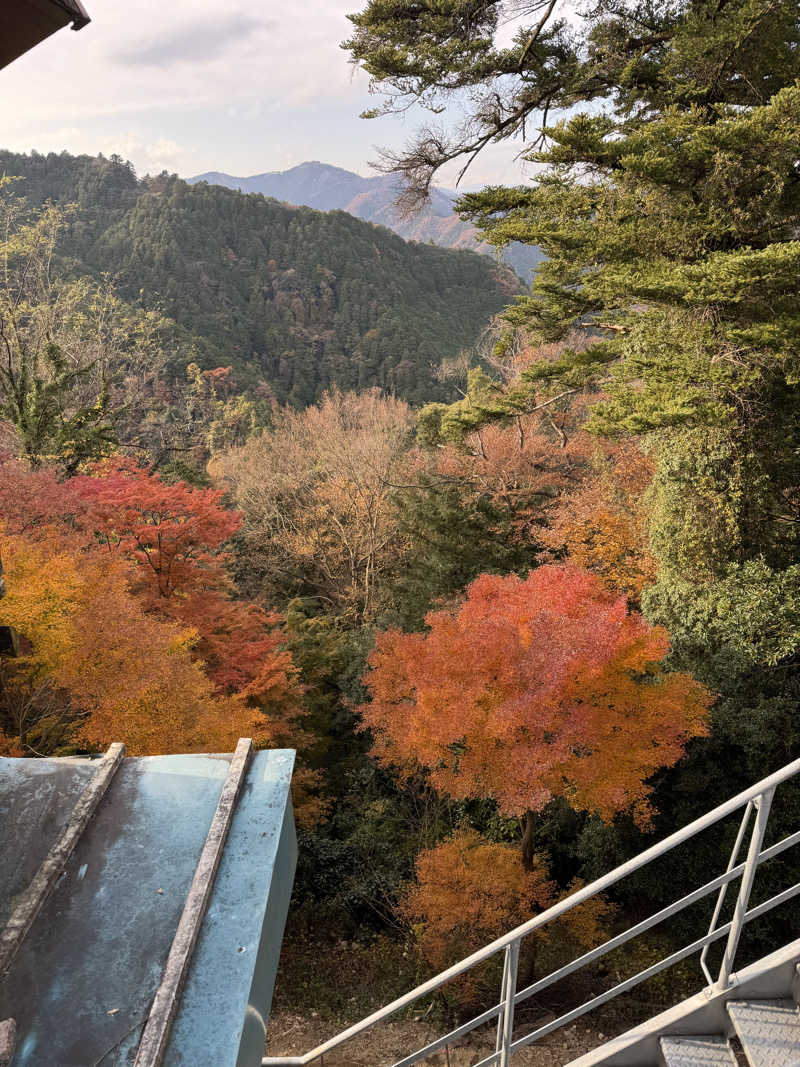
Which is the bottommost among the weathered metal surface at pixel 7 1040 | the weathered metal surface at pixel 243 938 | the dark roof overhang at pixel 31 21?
the weathered metal surface at pixel 243 938

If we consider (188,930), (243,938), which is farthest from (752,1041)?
(188,930)

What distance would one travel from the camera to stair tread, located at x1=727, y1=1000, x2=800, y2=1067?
256 centimetres

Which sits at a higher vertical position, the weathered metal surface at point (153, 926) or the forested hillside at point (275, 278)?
the forested hillside at point (275, 278)

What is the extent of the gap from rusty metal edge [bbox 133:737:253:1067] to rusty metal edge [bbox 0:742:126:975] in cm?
63

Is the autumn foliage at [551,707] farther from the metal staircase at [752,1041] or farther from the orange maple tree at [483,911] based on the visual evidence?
the metal staircase at [752,1041]

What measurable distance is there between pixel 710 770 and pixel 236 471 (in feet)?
69.6

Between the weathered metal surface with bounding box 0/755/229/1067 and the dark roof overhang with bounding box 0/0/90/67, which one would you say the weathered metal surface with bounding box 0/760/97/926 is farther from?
the dark roof overhang with bounding box 0/0/90/67

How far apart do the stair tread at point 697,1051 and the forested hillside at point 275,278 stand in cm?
4111

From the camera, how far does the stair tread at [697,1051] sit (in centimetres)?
270

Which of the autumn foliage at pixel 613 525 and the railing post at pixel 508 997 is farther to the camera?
the autumn foliage at pixel 613 525

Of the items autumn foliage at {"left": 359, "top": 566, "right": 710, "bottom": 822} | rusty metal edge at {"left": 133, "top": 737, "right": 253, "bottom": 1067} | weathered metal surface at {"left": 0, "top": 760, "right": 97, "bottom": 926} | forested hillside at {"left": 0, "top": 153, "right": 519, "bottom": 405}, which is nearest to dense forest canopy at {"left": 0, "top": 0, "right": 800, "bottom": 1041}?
autumn foliage at {"left": 359, "top": 566, "right": 710, "bottom": 822}

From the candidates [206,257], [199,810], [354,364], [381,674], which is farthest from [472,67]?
[206,257]

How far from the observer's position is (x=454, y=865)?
1052cm

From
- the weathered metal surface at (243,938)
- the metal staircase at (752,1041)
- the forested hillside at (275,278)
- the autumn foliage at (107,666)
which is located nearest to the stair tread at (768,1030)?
the metal staircase at (752,1041)
